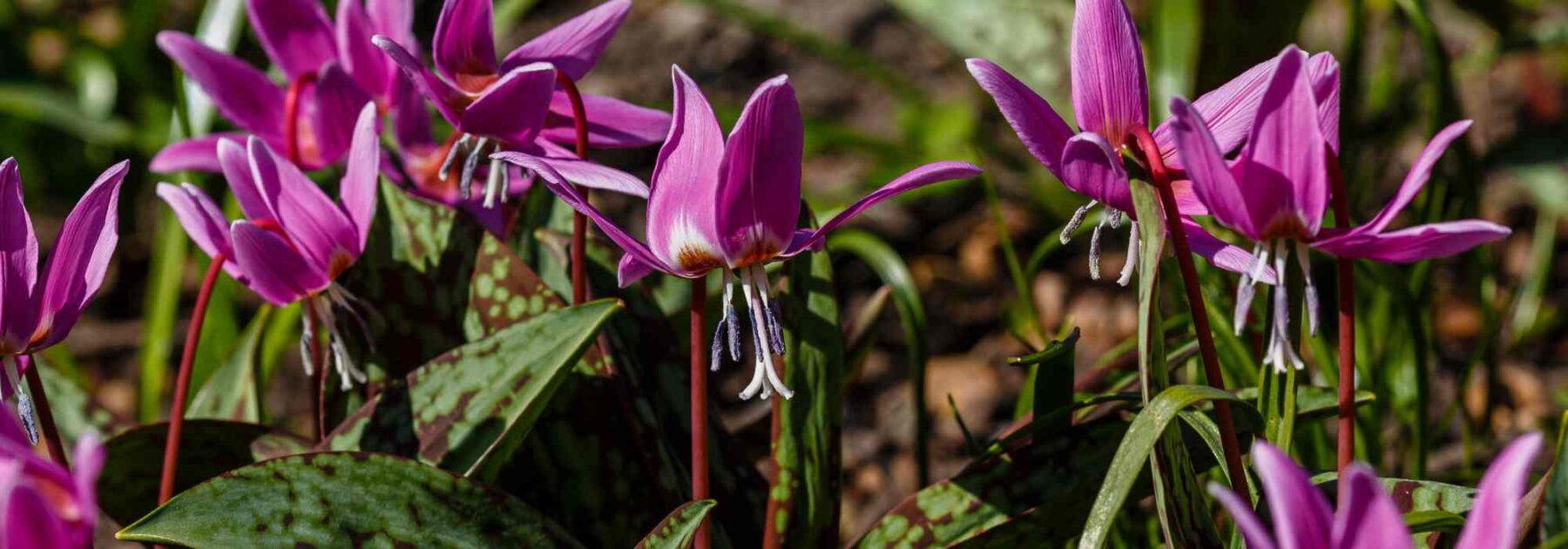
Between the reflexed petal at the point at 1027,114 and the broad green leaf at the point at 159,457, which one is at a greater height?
the reflexed petal at the point at 1027,114

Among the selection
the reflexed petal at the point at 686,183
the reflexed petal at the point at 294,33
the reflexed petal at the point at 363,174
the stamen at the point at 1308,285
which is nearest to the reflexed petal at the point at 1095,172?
the stamen at the point at 1308,285

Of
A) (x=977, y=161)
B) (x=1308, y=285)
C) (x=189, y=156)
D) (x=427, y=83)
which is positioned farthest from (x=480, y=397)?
(x=977, y=161)

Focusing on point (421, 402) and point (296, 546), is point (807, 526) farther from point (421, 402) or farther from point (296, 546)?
point (296, 546)

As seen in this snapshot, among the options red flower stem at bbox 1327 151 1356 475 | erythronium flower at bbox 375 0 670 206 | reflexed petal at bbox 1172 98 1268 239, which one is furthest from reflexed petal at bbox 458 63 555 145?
red flower stem at bbox 1327 151 1356 475

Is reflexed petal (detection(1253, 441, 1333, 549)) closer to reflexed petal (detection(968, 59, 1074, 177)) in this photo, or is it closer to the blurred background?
reflexed petal (detection(968, 59, 1074, 177))

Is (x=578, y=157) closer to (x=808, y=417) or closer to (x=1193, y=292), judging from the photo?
(x=808, y=417)

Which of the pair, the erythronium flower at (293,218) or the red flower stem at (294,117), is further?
the red flower stem at (294,117)

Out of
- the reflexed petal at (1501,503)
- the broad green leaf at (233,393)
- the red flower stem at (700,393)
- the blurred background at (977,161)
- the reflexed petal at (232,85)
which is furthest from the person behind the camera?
the blurred background at (977,161)

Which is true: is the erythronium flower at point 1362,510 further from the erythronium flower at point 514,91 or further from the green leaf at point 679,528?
the erythronium flower at point 514,91
